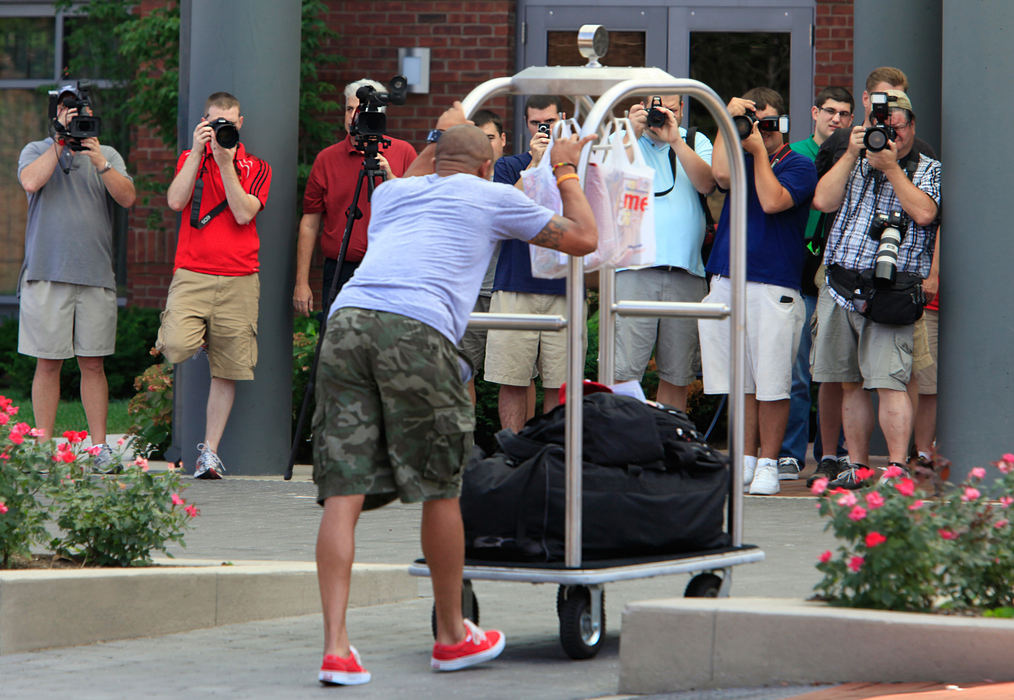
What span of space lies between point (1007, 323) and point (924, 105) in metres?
2.19

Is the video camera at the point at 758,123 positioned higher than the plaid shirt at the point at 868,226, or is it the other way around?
the video camera at the point at 758,123

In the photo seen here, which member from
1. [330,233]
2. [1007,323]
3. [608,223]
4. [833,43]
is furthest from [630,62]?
[608,223]

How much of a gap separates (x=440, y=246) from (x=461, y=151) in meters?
0.33

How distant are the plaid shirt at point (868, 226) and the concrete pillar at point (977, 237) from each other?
0.36 feet

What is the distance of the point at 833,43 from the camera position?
1346cm

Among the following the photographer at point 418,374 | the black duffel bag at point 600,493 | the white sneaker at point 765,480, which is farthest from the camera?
the white sneaker at point 765,480

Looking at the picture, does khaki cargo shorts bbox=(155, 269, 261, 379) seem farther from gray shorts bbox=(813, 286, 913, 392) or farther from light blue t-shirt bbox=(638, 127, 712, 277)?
gray shorts bbox=(813, 286, 913, 392)

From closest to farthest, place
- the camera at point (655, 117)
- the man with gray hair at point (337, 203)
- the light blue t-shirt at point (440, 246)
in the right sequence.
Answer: the light blue t-shirt at point (440, 246) < the camera at point (655, 117) < the man with gray hair at point (337, 203)

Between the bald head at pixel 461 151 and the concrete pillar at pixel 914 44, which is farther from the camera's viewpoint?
the concrete pillar at pixel 914 44

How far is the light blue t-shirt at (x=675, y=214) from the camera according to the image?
8.76 m

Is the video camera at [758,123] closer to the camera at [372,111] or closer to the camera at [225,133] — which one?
the camera at [372,111]

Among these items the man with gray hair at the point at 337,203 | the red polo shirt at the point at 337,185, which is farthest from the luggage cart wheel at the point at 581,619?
the red polo shirt at the point at 337,185

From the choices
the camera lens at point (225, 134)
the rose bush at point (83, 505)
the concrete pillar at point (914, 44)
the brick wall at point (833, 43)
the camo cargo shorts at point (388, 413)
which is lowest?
the rose bush at point (83, 505)

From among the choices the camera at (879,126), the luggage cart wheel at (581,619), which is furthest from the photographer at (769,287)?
the luggage cart wheel at (581,619)
